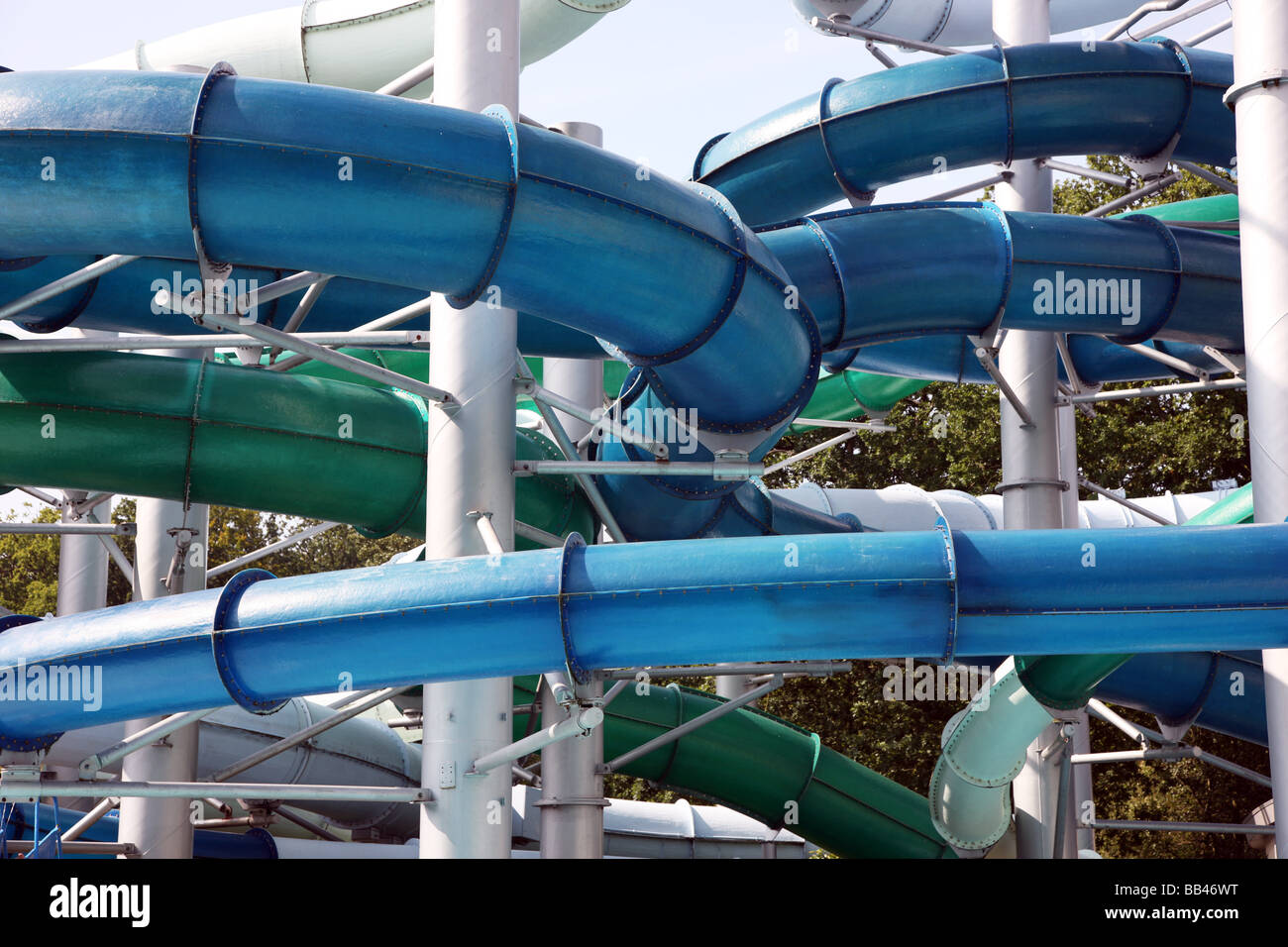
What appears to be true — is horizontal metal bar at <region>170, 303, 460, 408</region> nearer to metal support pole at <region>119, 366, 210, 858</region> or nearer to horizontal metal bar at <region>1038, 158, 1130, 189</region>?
metal support pole at <region>119, 366, 210, 858</region>

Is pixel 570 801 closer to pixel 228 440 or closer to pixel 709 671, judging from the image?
pixel 709 671

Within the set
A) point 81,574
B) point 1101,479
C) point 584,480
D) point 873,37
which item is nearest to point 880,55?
point 873,37

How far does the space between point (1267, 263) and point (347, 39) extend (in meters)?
7.69

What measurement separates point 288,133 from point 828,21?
729 cm

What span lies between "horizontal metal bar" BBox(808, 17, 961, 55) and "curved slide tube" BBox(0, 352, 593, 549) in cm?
487

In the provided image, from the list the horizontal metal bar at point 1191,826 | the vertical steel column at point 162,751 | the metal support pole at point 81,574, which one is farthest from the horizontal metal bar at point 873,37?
the metal support pole at point 81,574

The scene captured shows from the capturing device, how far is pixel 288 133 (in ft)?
19.7

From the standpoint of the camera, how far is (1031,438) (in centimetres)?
1080

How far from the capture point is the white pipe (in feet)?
56.0

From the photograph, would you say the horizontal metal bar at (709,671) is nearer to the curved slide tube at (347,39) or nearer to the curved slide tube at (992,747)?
the curved slide tube at (992,747)

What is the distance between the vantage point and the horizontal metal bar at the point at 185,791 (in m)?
6.92

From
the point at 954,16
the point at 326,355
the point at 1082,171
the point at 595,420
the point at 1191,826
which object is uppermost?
the point at 954,16

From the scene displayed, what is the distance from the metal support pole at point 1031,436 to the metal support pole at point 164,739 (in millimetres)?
5748
